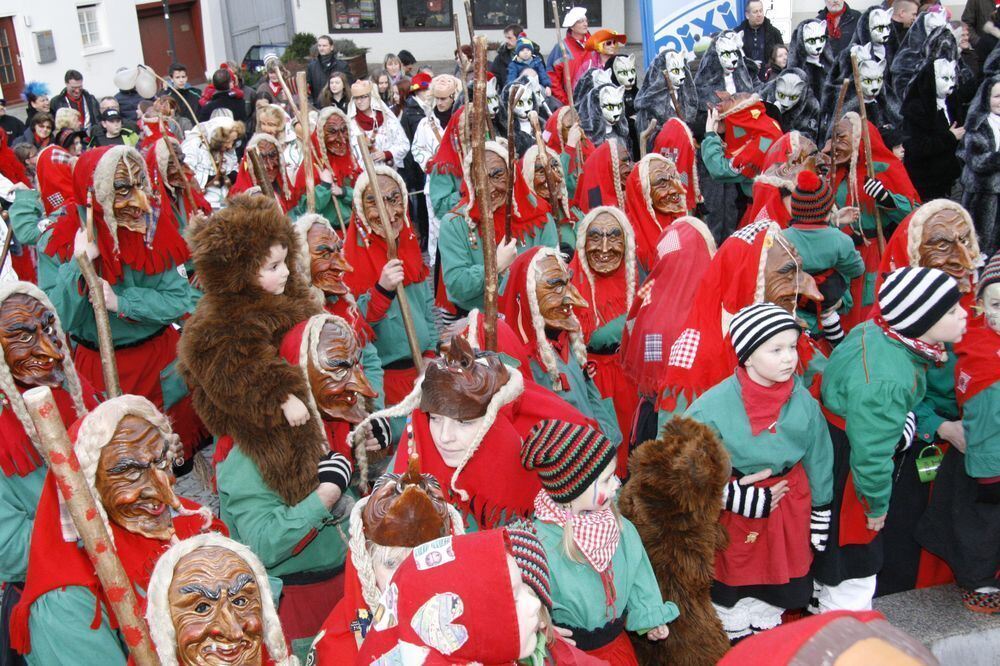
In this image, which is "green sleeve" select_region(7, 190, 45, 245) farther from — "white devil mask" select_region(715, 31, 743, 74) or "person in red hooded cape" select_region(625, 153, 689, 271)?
"white devil mask" select_region(715, 31, 743, 74)

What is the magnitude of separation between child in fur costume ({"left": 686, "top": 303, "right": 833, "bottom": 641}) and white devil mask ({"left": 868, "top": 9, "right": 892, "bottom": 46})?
8.19 meters

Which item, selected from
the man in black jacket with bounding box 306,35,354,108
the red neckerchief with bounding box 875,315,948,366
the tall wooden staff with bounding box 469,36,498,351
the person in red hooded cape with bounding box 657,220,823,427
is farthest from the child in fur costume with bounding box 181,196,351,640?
the man in black jacket with bounding box 306,35,354,108

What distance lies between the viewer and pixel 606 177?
8.38 metres

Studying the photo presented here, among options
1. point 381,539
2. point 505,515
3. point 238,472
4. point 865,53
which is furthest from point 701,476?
point 865,53

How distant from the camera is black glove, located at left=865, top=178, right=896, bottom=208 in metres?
7.50

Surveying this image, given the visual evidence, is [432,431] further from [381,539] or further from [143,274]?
[143,274]

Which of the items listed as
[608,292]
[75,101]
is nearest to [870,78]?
[608,292]

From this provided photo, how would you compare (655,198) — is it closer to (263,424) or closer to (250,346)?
(250,346)

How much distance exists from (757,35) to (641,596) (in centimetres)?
1117

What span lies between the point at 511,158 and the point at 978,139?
5455mm

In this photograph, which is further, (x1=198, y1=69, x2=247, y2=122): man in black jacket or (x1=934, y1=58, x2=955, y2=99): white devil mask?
(x1=198, y1=69, x2=247, y2=122): man in black jacket

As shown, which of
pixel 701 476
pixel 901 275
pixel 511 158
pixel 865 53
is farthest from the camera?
pixel 865 53

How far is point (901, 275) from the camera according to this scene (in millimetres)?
4309

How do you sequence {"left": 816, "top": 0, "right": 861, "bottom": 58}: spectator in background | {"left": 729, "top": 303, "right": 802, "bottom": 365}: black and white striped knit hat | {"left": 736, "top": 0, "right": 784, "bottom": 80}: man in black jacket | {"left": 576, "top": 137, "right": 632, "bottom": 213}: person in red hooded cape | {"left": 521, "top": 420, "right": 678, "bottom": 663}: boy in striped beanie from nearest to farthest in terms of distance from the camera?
{"left": 521, "top": 420, "right": 678, "bottom": 663}: boy in striped beanie
{"left": 729, "top": 303, "right": 802, "bottom": 365}: black and white striped knit hat
{"left": 576, "top": 137, "right": 632, "bottom": 213}: person in red hooded cape
{"left": 816, "top": 0, "right": 861, "bottom": 58}: spectator in background
{"left": 736, "top": 0, "right": 784, "bottom": 80}: man in black jacket
